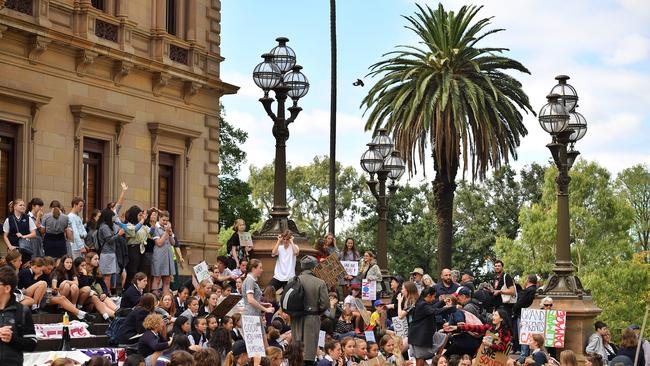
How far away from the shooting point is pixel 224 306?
727 inches

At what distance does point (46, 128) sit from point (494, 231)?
6763 cm

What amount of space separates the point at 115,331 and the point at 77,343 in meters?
1.07

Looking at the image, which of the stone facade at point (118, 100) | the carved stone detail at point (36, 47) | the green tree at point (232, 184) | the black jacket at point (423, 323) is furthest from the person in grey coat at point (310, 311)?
the green tree at point (232, 184)

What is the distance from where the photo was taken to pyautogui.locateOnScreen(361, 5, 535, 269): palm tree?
42.4m

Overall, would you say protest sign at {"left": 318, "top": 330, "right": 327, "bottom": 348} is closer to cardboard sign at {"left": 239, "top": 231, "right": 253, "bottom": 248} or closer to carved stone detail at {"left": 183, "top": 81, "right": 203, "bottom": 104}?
cardboard sign at {"left": 239, "top": 231, "right": 253, "bottom": 248}

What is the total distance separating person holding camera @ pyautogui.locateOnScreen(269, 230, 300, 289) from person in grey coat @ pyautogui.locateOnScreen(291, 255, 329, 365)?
350 cm

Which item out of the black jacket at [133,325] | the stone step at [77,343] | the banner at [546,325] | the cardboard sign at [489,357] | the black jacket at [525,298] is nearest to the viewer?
the black jacket at [133,325]

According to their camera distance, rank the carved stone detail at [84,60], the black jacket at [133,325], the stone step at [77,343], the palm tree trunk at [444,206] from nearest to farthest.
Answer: the black jacket at [133,325] < the stone step at [77,343] < the carved stone detail at [84,60] < the palm tree trunk at [444,206]

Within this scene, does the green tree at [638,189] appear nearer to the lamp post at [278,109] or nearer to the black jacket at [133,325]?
the lamp post at [278,109]

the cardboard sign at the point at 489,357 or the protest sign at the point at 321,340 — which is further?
the protest sign at the point at 321,340

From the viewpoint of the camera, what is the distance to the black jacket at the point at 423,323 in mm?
19688

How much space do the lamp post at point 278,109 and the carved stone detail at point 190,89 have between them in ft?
35.2

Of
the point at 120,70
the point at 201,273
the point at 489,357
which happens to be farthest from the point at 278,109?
the point at 120,70

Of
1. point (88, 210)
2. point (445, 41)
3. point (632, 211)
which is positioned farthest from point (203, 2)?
point (632, 211)
